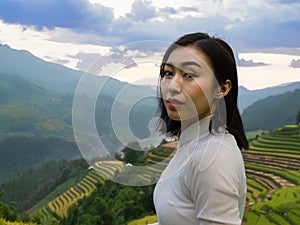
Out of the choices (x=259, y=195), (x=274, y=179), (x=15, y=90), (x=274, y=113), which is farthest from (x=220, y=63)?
(x=15, y=90)

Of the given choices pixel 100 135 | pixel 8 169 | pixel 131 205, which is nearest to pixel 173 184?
pixel 100 135

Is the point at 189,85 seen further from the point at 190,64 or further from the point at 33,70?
the point at 33,70

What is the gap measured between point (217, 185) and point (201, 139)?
0.13m

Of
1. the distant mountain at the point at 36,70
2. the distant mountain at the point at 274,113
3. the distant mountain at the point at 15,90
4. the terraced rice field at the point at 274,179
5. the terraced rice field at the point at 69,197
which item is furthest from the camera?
the distant mountain at the point at 36,70

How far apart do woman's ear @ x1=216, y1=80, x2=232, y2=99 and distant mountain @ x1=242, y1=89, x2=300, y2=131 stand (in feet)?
134

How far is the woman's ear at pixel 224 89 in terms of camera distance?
2.79ft

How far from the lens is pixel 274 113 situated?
162 feet

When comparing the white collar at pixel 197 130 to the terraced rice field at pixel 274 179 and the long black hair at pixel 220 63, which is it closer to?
the long black hair at pixel 220 63

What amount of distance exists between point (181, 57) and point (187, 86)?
0.06m

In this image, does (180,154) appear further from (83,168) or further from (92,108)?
(83,168)

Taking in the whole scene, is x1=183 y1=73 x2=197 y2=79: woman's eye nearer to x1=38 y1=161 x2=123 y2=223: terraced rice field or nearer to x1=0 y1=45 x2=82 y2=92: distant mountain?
x1=38 y1=161 x2=123 y2=223: terraced rice field

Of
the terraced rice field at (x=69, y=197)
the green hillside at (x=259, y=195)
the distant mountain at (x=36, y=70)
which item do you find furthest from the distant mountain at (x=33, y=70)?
the green hillside at (x=259, y=195)

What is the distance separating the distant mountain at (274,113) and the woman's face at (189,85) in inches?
1611

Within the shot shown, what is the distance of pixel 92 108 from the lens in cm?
91
